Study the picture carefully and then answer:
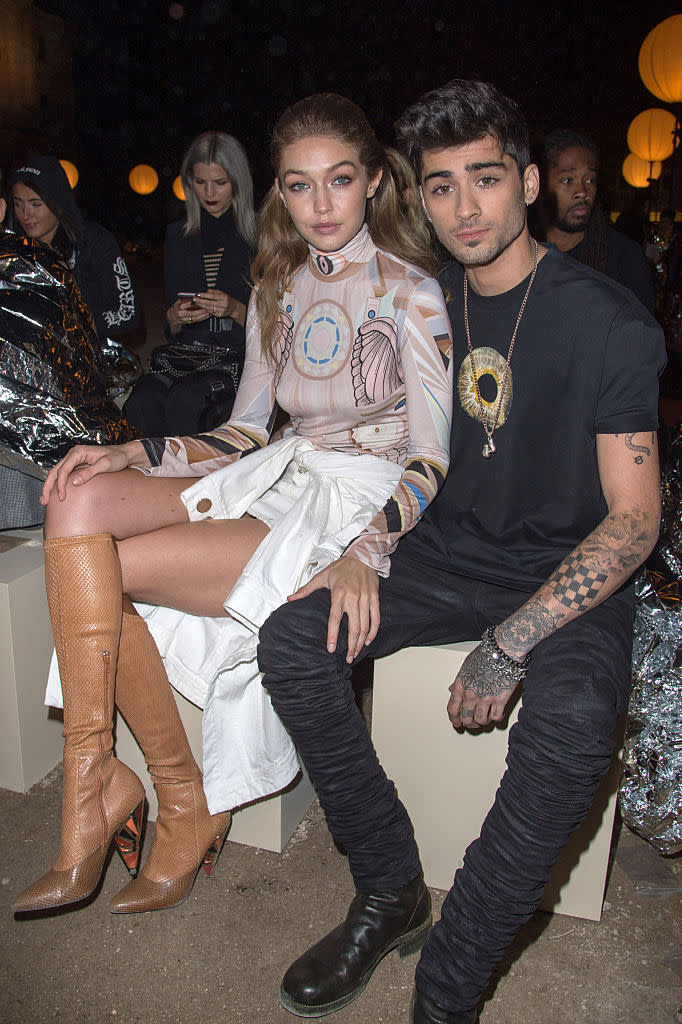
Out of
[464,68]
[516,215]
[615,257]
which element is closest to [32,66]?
[464,68]

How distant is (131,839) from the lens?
152 cm

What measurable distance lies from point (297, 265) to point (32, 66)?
14.6 m

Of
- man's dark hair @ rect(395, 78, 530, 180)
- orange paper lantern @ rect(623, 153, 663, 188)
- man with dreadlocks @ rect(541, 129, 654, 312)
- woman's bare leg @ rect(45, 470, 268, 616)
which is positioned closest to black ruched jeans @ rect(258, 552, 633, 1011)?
woman's bare leg @ rect(45, 470, 268, 616)

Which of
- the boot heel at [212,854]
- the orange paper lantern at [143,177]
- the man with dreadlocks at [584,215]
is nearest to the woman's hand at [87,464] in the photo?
the boot heel at [212,854]

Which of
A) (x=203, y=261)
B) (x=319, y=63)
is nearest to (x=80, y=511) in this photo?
(x=203, y=261)

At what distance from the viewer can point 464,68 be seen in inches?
372

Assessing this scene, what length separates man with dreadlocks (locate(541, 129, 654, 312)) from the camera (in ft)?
8.77

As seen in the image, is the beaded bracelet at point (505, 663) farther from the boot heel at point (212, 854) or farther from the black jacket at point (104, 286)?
the black jacket at point (104, 286)

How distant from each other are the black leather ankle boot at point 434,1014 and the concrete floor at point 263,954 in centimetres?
10

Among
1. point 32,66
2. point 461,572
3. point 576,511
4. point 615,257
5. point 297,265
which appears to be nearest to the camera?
point 576,511

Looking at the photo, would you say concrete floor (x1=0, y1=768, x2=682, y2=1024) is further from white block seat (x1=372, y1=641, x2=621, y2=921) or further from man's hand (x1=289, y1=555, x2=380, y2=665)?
man's hand (x1=289, y1=555, x2=380, y2=665)

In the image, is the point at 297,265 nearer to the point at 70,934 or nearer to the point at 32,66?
the point at 70,934

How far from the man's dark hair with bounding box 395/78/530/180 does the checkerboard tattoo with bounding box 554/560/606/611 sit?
752mm

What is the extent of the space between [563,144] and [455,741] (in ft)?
7.02
